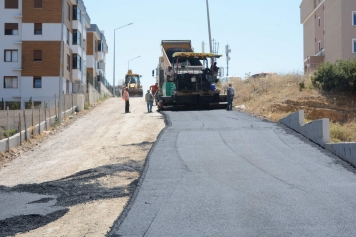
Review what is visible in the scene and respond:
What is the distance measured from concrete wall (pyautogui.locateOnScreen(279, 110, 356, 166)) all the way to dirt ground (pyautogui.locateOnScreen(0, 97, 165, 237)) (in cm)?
555

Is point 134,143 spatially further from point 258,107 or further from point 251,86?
point 251,86

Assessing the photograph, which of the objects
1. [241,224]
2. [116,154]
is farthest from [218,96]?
[241,224]

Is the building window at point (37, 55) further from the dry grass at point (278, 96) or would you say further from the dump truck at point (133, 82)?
the dry grass at point (278, 96)

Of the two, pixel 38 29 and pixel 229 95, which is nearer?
pixel 229 95

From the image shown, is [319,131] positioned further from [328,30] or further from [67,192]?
[328,30]

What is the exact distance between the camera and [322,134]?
1919 cm

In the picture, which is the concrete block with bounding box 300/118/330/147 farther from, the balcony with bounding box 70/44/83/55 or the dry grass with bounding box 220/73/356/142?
the balcony with bounding box 70/44/83/55

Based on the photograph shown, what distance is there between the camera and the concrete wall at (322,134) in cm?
1680

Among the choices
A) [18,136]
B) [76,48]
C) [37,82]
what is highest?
[76,48]

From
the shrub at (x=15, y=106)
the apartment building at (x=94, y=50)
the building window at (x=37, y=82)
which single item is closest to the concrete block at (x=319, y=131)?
the shrub at (x=15, y=106)

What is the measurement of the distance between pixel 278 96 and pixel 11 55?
31.2 metres

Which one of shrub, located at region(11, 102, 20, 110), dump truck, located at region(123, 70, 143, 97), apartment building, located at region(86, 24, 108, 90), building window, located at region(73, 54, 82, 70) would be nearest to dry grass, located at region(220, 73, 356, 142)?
shrub, located at region(11, 102, 20, 110)

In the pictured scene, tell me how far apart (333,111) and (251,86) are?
912 centimetres

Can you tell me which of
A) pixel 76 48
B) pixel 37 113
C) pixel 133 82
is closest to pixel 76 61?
pixel 76 48
